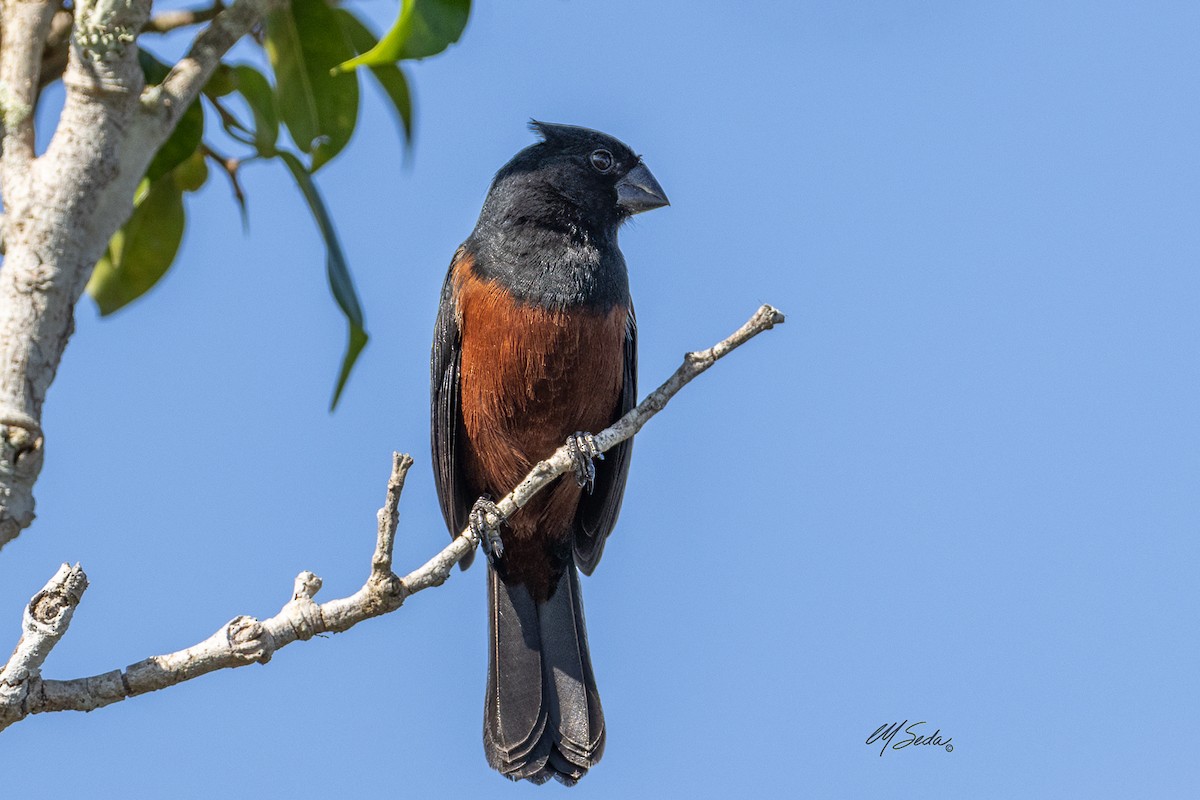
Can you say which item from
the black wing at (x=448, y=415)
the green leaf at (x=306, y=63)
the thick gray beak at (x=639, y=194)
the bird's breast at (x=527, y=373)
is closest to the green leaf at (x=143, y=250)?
the green leaf at (x=306, y=63)

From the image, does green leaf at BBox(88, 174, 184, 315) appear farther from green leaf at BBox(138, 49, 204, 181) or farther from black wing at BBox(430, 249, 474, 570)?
black wing at BBox(430, 249, 474, 570)

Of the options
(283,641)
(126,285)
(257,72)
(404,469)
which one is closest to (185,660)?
(283,641)

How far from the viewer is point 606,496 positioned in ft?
17.9

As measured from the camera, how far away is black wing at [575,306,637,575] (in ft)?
17.6

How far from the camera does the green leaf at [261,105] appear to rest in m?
2.88

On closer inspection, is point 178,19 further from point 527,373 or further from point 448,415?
point 448,415

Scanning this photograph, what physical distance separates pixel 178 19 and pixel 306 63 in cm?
30

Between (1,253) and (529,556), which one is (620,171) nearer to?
(529,556)

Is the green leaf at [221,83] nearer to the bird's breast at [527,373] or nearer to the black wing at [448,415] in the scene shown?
the bird's breast at [527,373]

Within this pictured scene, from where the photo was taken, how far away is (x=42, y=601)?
2.55m

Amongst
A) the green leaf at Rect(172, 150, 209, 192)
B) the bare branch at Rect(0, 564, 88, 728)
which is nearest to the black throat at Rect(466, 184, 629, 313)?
the green leaf at Rect(172, 150, 209, 192)

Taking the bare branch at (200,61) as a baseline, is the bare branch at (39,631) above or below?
below

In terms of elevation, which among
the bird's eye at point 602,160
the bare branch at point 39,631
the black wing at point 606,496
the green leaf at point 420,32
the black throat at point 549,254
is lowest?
the bare branch at point 39,631

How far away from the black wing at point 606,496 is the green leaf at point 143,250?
229 cm
